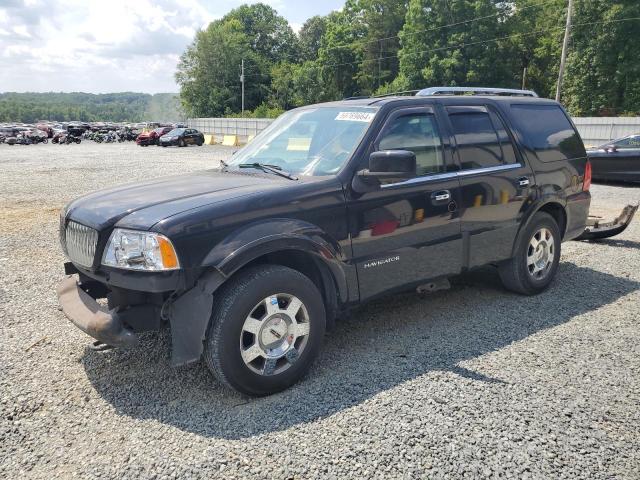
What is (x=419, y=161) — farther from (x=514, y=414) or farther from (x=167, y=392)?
(x=167, y=392)

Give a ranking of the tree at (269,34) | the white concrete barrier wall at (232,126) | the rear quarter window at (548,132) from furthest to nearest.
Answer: the tree at (269,34), the white concrete barrier wall at (232,126), the rear quarter window at (548,132)

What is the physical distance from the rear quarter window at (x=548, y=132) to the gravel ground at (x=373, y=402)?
1.48m

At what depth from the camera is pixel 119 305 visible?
11.3 ft

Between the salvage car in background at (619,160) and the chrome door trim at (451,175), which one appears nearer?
the chrome door trim at (451,175)

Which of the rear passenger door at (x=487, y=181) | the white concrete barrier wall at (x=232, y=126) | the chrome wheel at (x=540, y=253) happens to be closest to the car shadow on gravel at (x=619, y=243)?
the chrome wheel at (x=540, y=253)

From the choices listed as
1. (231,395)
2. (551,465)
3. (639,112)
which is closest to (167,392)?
(231,395)

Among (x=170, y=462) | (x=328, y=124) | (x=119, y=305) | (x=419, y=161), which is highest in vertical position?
(x=328, y=124)

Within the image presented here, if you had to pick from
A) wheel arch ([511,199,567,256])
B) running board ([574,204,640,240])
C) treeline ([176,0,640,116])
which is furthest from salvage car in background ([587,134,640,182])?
treeline ([176,0,640,116])

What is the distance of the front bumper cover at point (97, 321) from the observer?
322cm

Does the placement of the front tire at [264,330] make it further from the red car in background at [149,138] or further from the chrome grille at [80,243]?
the red car in background at [149,138]

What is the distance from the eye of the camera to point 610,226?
728 centimetres

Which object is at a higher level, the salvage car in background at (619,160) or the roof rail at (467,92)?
the roof rail at (467,92)

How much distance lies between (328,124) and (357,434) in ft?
8.07

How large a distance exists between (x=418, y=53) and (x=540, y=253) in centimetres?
5510
